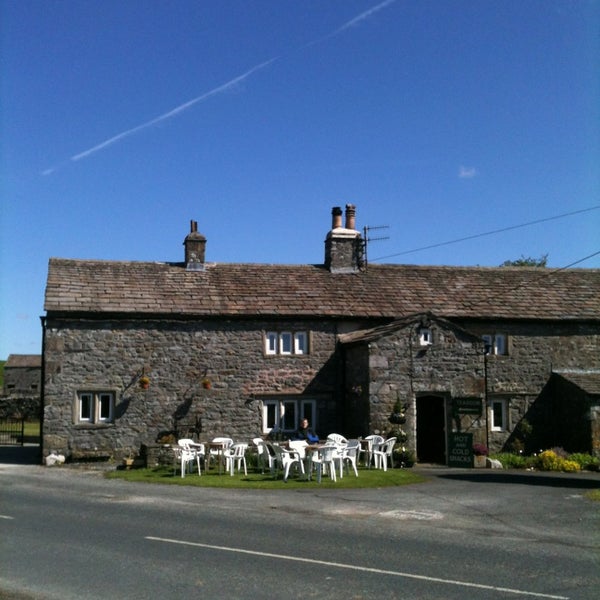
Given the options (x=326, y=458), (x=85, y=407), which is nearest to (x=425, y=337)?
(x=326, y=458)

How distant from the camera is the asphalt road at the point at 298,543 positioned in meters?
7.98

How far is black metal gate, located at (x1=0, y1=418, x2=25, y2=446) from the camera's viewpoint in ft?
110

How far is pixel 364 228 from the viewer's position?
98.4 feet

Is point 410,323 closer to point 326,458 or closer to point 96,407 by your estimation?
point 326,458

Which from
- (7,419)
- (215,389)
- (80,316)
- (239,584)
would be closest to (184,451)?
(215,389)

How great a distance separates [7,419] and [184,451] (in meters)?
33.6

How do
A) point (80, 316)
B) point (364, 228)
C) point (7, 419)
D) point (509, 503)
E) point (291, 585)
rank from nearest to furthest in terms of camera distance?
point (291, 585) < point (509, 503) < point (80, 316) < point (364, 228) < point (7, 419)

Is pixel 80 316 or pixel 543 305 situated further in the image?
pixel 543 305

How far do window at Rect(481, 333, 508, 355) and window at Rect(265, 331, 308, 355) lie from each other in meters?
6.35

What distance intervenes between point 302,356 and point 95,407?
694cm

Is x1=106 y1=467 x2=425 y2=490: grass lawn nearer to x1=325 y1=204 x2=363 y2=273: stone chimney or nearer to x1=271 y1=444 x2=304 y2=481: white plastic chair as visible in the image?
x1=271 y1=444 x2=304 y2=481: white plastic chair

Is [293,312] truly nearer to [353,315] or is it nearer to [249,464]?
[353,315]

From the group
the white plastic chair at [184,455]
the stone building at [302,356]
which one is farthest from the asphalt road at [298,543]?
the stone building at [302,356]

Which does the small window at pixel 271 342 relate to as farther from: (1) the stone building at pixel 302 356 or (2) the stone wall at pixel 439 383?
(2) the stone wall at pixel 439 383
